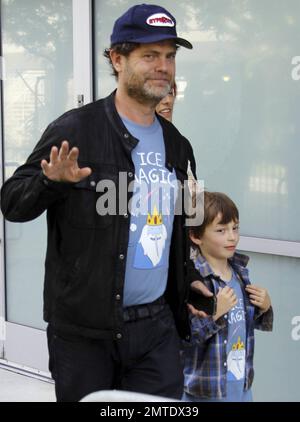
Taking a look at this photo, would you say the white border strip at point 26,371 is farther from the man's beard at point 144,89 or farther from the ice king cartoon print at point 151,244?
the man's beard at point 144,89

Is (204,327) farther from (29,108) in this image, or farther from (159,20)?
(29,108)

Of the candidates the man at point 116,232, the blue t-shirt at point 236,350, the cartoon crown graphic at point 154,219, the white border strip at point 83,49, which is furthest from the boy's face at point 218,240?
the white border strip at point 83,49

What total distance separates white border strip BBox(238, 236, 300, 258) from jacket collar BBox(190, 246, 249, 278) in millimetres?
722

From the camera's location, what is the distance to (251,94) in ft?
13.4

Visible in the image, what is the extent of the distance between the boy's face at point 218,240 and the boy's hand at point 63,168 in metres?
0.93

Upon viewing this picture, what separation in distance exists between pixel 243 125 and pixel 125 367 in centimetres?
184

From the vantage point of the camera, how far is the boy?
3080 millimetres

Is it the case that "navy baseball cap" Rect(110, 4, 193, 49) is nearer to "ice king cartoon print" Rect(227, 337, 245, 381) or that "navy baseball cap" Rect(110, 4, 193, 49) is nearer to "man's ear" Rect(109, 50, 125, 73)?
"man's ear" Rect(109, 50, 125, 73)

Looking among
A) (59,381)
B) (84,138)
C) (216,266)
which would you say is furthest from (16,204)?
(216,266)

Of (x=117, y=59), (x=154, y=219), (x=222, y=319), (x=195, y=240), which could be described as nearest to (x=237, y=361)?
(x=222, y=319)

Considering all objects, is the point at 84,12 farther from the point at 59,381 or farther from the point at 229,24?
the point at 59,381

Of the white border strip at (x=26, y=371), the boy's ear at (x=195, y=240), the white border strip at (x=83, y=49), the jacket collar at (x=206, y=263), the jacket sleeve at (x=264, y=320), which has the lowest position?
the white border strip at (x=26, y=371)

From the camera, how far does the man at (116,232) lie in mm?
2637

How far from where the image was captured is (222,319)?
10.1 feet
